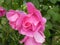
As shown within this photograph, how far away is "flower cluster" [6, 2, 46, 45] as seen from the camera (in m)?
0.79

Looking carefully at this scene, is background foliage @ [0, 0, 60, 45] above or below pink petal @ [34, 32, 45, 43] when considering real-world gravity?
below

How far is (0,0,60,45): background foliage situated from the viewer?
993mm

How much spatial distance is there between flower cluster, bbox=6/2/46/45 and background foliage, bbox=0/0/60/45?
0.57ft

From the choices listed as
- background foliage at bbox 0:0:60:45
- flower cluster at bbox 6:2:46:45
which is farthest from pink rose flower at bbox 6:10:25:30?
background foliage at bbox 0:0:60:45

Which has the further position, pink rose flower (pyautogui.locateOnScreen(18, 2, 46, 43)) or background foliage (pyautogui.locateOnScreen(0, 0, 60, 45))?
background foliage (pyautogui.locateOnScreen(0, 0, 60, 45))

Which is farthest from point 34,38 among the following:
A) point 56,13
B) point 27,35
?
point 56,13

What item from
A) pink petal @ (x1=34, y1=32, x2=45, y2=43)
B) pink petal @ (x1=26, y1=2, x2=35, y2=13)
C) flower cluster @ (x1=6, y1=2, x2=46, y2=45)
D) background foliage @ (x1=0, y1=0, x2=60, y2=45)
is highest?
pink petal @ (x1=26, y1=2, x2=35, y2=13)

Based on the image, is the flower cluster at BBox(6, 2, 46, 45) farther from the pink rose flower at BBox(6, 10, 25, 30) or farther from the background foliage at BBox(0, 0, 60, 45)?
the background foliage at BBox(0, 0, 60, 45)

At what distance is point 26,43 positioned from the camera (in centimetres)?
81

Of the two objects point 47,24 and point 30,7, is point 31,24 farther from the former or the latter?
point 47,24

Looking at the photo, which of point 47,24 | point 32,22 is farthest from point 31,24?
point 47,24

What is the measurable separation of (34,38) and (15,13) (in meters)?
0.12

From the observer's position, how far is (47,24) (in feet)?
3.45

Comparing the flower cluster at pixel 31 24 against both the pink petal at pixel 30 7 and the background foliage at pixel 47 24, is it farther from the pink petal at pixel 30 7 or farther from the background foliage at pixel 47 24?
the background foliage at pixel 47 24
